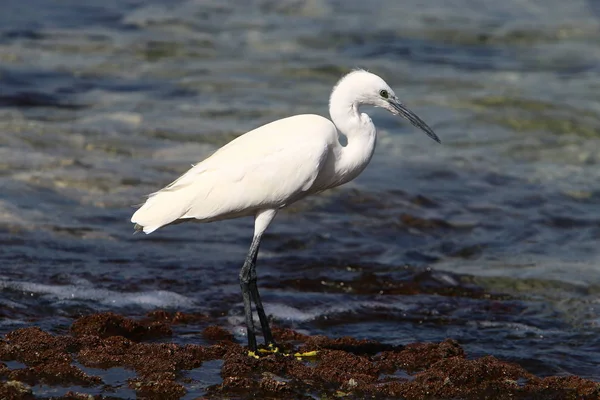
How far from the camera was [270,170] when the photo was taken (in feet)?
22.6

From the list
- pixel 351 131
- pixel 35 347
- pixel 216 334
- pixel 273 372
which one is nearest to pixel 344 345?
pixel 216 334

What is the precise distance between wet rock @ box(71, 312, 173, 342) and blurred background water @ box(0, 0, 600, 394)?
306mm

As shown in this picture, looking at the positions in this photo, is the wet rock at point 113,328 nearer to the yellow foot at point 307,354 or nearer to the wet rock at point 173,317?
the wet rock at point 173,317

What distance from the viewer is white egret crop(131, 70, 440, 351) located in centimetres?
686

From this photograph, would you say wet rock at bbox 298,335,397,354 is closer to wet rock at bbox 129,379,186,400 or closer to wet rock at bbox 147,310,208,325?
wet rock at bbox 147,310,208,325

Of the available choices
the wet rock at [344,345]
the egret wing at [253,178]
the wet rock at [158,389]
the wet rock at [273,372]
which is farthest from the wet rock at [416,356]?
the wet rock at [158,389]

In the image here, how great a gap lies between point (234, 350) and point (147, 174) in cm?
607

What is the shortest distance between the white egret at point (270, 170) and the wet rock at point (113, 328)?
2.49ft

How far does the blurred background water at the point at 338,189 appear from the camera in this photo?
8797 mm

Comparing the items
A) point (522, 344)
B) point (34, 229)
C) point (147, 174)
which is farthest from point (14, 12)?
point (522, 344)

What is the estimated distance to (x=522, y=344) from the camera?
8086mm

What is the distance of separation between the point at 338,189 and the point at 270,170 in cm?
573

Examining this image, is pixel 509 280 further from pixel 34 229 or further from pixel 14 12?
pixel 14 12

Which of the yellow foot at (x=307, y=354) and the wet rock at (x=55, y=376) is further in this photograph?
the yellow foot at (x=307, y=354)
